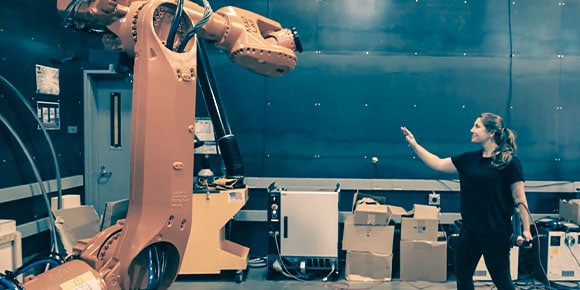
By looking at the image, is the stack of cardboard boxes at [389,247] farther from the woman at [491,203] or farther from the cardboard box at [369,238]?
the woman at [491,203]

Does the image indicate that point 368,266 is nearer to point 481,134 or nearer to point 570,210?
point 481,134

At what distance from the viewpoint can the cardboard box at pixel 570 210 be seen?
437 cm

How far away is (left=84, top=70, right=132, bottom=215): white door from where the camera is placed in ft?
16.5

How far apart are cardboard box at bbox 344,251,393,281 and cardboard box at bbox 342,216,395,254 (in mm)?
51

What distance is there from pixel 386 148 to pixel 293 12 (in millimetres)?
1790

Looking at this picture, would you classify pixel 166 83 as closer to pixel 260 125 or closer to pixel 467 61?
pixel 260 125

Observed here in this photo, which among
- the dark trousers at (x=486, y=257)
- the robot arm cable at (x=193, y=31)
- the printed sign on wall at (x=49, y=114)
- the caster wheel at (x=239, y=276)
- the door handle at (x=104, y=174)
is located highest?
the robot arm cable at (x=193, y=31)

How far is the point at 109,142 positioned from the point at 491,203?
3.99 m

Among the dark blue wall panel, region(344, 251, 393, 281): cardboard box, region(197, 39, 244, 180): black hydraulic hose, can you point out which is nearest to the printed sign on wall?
region(197, 39, 244, 180): black hydraulic hose

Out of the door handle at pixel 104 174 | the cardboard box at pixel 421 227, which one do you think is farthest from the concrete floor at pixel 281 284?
the door handle at pixel 104 174

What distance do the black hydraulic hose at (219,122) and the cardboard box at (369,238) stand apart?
1.18 metres

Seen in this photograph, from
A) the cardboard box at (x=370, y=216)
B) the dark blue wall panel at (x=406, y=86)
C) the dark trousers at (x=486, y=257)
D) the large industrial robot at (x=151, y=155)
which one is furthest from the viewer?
the dark blue wall panel at (x=406, y=86)

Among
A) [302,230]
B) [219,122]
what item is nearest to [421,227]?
[302,230]

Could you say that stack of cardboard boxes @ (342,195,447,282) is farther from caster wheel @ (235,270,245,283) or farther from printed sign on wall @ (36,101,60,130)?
printed sign on wall @ (36,101,60,130)
